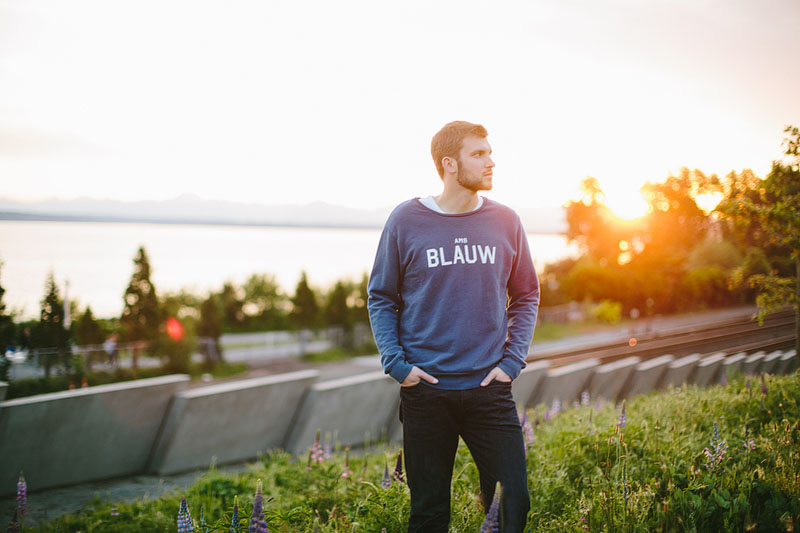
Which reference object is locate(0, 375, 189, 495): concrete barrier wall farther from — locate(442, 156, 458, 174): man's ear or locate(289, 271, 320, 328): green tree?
locate(289, 271, 320, 328): green tree

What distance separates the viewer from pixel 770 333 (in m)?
6.27

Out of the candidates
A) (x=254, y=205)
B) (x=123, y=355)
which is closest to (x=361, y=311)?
(x=123, y=355)

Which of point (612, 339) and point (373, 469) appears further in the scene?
point (612, 339)

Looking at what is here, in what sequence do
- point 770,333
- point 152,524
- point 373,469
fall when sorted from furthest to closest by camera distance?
point 770,333 → point 373,469 → point 152,524

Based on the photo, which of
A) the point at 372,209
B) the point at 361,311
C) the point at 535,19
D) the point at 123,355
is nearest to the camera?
the point at 535,19

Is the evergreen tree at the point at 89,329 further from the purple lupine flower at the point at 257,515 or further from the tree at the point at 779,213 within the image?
the tree at the point at 779,213

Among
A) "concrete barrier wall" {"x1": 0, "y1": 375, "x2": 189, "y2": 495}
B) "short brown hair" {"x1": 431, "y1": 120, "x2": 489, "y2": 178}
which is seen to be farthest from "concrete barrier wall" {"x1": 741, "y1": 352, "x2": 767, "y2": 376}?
"concrete barrier wall" {"x1": 0, "y1": 375, "x2": 189, "y2": 495}

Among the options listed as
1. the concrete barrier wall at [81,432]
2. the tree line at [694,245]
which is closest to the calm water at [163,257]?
the tree line at [694,245]

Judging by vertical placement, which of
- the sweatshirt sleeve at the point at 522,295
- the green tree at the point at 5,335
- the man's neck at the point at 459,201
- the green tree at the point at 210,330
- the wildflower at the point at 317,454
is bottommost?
the green tree at the point at 210,330

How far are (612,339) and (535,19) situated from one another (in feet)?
17.7

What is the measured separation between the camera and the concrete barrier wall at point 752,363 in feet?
20.8

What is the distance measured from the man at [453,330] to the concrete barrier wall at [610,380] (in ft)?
18.8

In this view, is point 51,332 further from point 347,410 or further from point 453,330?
point 453,330

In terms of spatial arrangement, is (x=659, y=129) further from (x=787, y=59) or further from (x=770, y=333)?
(x=770, y=333)
